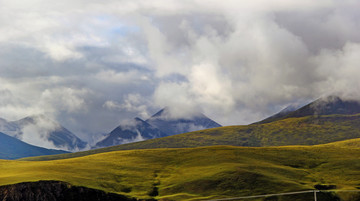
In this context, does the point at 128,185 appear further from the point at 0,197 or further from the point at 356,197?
the point at 356,197

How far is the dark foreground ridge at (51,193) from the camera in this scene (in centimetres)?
16062

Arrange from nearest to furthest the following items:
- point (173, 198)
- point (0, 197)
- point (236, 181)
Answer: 1. point (0, 197)
2. point (173, 198)
3. point (236, 181)

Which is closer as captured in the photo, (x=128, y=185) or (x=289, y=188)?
(x=289, y=188)

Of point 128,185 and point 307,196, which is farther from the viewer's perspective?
point 128,185

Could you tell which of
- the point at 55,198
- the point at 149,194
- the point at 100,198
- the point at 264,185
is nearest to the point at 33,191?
the point at 55,198

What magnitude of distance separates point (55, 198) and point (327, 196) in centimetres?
10084

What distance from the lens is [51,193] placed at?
166750 mm

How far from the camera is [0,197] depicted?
521 feet

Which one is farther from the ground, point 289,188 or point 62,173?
point 62,173

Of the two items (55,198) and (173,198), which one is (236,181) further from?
(55,198)

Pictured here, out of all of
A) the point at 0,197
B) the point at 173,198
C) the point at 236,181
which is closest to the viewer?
the point at 0,197

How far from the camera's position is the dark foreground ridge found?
160625 millimetres

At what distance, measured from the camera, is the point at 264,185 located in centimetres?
18738

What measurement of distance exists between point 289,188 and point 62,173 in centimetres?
9610
